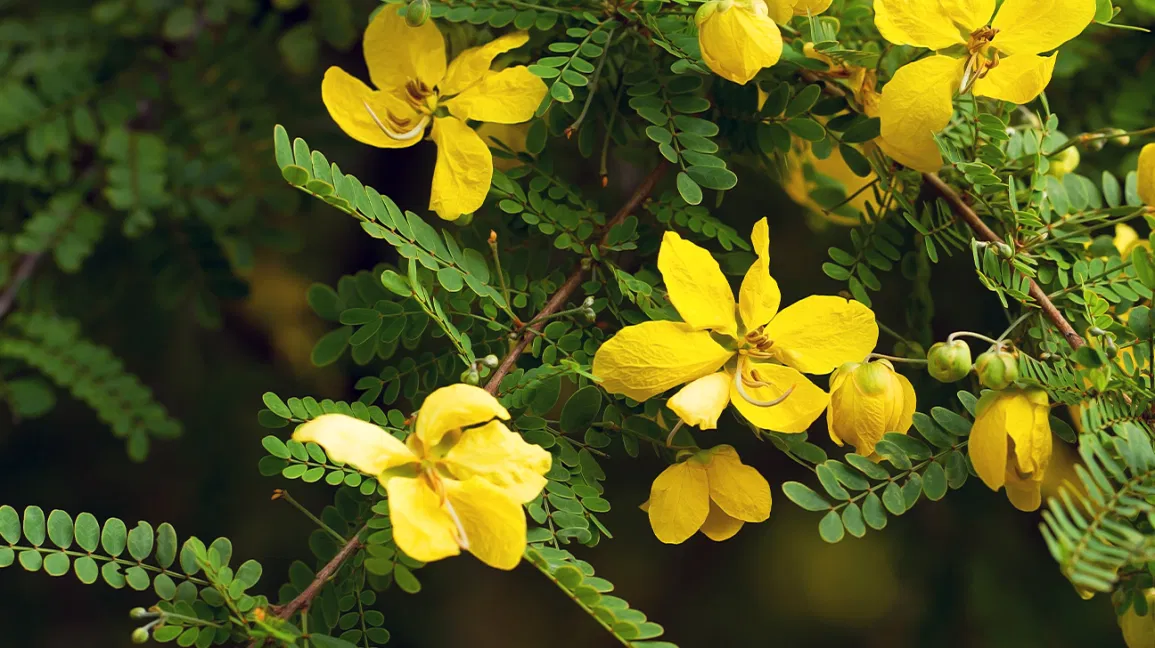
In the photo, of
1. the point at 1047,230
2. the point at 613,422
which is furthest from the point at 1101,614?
the point at 613,422

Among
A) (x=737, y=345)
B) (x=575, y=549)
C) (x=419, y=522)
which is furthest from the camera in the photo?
(x=575, y=549)

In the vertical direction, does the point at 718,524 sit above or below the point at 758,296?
below

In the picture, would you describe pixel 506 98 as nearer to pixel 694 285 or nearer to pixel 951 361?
pixel 694 285

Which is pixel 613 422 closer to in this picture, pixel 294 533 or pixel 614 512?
pixel 614 512

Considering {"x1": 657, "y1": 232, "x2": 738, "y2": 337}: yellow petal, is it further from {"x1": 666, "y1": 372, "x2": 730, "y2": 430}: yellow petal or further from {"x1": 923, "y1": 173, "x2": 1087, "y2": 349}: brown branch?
{"x1": 923, "y1": 173, "x2": 1087, "y2": 349}: brown branch

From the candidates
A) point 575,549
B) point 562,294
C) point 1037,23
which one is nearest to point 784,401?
point 562,294

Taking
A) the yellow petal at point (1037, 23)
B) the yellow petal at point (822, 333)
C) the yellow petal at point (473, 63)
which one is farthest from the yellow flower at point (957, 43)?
the yellow petal at point (473, 63)

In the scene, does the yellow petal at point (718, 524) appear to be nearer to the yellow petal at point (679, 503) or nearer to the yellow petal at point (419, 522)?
the yellow petal at point (679, 503)

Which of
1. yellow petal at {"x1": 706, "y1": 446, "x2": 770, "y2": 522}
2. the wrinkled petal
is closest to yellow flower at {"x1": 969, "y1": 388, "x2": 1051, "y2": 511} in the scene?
the wrinkled petal
